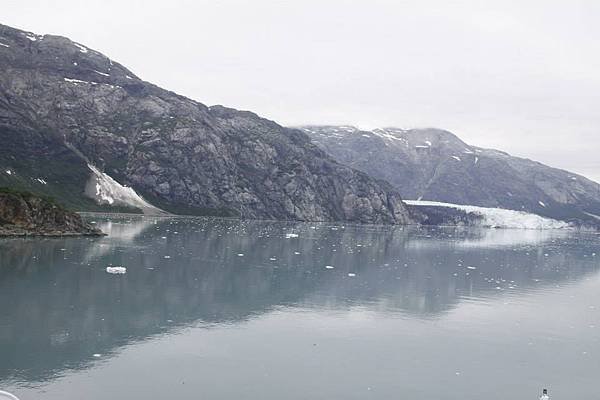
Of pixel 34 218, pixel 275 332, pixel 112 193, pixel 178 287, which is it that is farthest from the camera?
pixel 112 193

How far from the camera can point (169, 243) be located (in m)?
76.7

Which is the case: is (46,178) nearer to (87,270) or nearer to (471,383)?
(87,270)

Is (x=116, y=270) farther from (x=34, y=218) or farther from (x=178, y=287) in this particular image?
(x=34, y=218)

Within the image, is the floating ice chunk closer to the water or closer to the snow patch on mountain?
the water

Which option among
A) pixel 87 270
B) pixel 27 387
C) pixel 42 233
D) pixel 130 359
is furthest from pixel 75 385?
pixel 42 233

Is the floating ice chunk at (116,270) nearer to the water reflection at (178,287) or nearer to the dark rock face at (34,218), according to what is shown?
the water reflection at (178,287)

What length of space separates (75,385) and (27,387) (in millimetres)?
1510

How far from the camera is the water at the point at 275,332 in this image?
20.6 meters

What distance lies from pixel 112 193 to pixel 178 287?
499 ft

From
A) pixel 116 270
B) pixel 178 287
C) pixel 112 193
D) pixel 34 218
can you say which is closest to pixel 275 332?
pixel 178 287

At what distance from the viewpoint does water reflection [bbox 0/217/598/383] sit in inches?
997

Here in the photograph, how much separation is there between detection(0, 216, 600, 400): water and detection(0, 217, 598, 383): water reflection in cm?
15

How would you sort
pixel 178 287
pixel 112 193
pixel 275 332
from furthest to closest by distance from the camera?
pixel 112 193 → pixel 178 287 → pixel 275 332

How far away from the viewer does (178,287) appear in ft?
135
